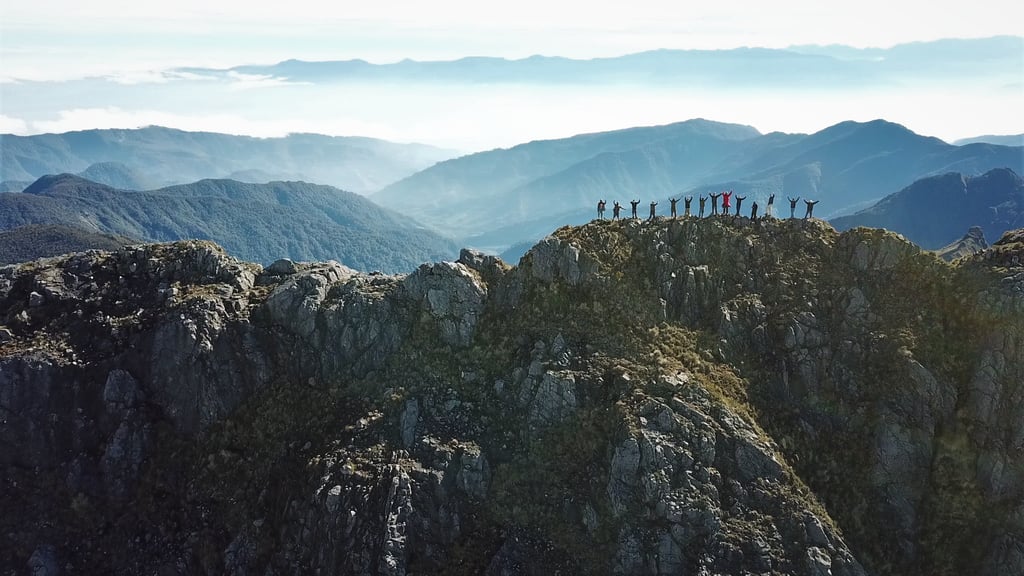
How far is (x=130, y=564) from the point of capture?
2032 inches

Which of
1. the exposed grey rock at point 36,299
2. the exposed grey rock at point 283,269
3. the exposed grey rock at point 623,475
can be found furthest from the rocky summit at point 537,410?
the exposed grey rock at point 283,269

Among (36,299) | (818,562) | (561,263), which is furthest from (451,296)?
(36,299)

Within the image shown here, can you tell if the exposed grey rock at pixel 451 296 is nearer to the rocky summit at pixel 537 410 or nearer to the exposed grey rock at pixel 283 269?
the rocky summit at pixel 537 410

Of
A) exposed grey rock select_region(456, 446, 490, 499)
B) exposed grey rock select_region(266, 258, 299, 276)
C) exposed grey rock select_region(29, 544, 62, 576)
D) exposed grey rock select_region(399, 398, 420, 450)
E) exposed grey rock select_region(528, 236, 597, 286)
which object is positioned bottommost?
exposed grey rock select_region(29, 544, 62, 576)

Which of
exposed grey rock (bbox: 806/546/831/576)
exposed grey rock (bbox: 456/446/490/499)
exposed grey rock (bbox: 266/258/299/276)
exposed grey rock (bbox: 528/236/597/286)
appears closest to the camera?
exposed grey rock (bbox: 806/546/831/576)

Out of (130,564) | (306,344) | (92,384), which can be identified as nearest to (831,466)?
(306,344)

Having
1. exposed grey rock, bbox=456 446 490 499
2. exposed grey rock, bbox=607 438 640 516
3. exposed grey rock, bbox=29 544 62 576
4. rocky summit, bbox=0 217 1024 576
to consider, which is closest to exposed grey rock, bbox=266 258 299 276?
rocky summit, bbox=0 217 1024 576

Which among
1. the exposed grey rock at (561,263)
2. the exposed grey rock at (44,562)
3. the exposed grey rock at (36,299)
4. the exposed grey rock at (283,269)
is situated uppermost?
the exposed grey rock at (561,263)

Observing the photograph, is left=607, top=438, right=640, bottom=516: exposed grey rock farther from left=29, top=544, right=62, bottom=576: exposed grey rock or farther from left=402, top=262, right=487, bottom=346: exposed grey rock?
left=29, top=544, right=62, bottom=576: exposed grey rock

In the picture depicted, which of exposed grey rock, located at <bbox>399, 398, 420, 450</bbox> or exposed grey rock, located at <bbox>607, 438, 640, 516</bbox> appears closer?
exposed grey rock, located at <bbox>607, 438, 640, 516</bbox>

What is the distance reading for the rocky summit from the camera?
158 feet

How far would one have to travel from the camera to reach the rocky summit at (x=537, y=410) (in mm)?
48062

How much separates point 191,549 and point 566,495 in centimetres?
3094

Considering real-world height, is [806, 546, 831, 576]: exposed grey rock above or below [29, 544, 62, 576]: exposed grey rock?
above
